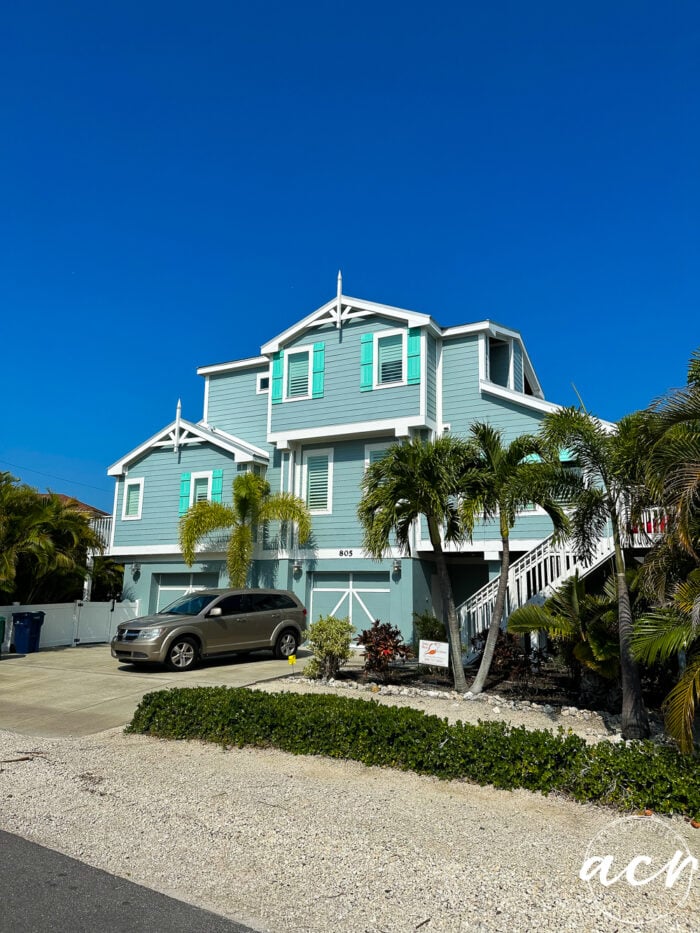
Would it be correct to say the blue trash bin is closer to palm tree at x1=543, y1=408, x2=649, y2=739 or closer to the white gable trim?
the white gable trim

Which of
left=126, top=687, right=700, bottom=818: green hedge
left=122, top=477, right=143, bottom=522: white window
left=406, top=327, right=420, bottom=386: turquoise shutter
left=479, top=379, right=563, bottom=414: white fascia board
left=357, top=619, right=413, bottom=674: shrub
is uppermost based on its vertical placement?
left=406, top=327, right=420, bottom=386: turquoise shutter

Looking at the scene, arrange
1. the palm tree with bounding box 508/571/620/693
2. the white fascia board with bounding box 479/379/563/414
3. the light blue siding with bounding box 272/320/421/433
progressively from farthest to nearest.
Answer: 1. the light blue siding with bounding box 272/320/421/433
2. the white fascia board with bounding box 479/379/563/414
3. the palm tree with bounding box 508/571/620/693

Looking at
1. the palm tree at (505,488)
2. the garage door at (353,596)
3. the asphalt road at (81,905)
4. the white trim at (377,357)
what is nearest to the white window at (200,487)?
the garage door at (353,596)

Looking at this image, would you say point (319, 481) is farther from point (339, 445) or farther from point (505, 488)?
point (505, 488)

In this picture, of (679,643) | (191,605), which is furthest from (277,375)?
(679,643)

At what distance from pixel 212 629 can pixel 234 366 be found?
37.7 ft

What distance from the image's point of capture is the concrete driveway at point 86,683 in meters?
9.95

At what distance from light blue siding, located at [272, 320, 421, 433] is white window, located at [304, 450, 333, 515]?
1.03 m

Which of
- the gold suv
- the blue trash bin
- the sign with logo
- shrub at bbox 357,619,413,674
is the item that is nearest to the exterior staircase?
shrub at bbox 357,619,413,674

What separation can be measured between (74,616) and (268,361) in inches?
391

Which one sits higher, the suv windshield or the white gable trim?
the white gable trim

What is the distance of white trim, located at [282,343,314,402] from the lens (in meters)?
21.2

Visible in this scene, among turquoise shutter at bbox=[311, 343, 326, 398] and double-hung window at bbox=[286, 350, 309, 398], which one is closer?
turquoise shutter at bbox=[311, 343, 326, 398]

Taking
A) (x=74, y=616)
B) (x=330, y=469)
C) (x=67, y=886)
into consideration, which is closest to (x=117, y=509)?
(x=74, y=616)
